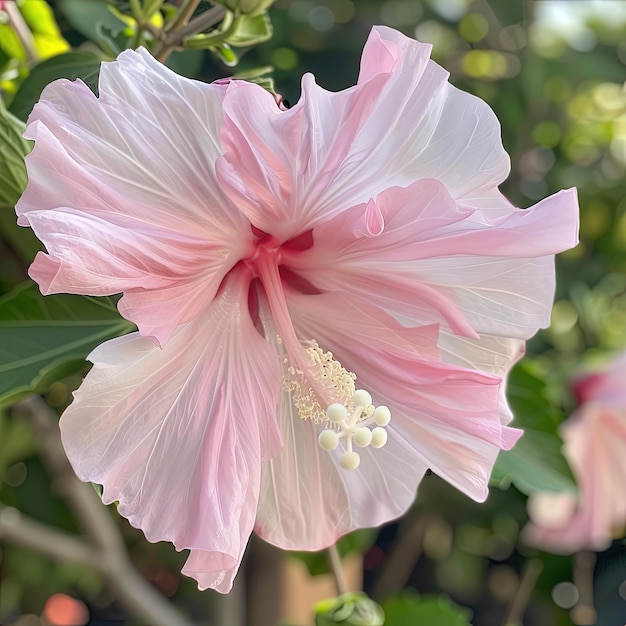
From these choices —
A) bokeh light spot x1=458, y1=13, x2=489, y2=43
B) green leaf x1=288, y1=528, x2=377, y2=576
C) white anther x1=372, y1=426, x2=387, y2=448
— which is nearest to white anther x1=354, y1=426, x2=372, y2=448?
white anther x1=372, y1=426, x2=387, y2=448

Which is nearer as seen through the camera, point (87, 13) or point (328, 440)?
point (328, 440)

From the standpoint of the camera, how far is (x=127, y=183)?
336 mm

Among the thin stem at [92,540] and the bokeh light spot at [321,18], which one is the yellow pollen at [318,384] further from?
the bokeh light spot at [321,18]

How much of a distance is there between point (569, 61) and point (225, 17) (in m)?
0.68

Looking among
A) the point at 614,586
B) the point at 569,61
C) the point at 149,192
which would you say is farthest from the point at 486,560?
the point at 149,192

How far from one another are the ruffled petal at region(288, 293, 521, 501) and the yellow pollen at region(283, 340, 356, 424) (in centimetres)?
1

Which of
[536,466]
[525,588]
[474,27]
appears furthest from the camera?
[474,27]

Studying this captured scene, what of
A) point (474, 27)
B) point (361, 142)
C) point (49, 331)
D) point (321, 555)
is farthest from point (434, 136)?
point (474, 27)

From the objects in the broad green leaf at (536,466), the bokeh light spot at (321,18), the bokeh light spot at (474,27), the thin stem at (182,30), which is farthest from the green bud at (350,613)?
the bokeh light spot at (474,27)

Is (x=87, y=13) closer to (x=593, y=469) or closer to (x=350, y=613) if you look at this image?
(x=350, y=613)

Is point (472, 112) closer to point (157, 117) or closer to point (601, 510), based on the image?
point (157, 117)

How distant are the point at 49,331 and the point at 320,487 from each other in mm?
183

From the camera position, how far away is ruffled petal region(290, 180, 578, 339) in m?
0.35

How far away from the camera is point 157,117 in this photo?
0.34 m
